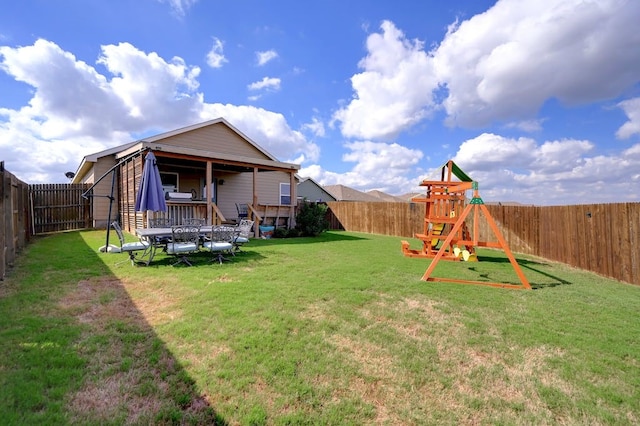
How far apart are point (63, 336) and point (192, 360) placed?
1661mm

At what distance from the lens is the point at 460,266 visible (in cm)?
814

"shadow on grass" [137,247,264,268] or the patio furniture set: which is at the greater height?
the patio furniture set

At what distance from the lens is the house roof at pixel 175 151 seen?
34.1 feet

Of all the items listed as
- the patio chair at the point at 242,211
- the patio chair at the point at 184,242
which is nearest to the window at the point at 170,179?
the patio chair at the point at 242,211

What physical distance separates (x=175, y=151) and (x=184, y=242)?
15.2 ft

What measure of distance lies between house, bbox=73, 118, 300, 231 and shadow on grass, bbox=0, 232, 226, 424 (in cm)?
612

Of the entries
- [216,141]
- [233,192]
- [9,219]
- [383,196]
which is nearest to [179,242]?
[9,219]

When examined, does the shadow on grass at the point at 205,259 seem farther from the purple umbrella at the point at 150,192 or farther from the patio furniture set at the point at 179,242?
the purple umbrella at the point at 150,192

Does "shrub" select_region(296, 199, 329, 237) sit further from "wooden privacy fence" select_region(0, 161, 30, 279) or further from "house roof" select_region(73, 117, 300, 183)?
"wooden privacy fence" select_region(0, 161, 30, 279)

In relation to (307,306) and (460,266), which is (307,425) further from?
(460,266)

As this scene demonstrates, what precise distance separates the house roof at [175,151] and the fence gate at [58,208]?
1.58m

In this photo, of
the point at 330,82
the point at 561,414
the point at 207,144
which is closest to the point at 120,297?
the point at 561,414

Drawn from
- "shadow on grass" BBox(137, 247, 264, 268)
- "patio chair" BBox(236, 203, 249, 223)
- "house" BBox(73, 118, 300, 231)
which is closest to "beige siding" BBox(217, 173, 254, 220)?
"house" BBox(73, 118, 300, 231)

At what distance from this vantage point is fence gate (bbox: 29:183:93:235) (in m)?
12.5
